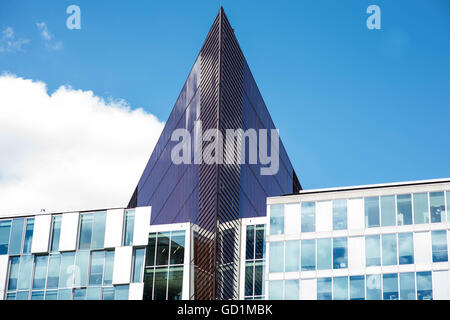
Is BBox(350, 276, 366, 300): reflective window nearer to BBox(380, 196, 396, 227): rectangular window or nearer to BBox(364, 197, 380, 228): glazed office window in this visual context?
BBox(364, 197, 380, 228): glazed office window

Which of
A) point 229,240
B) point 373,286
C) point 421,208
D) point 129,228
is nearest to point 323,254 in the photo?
point 373,286

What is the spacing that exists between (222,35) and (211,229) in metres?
17.1

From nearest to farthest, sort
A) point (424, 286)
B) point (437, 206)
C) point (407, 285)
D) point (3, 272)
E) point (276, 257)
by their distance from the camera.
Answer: point (424, 286), point (407, 285), point (437, 206), point (276, 257), point (3, 272)

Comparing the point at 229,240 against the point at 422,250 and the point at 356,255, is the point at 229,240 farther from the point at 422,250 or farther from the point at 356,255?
the point at 422,250

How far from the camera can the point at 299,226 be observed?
2378 inches

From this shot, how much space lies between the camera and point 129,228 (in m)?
63.2

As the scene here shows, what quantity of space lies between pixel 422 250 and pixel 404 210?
320 centimetres

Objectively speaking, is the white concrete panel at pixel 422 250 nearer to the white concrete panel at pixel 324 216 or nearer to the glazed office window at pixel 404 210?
the glazed office window at pixel 404 210

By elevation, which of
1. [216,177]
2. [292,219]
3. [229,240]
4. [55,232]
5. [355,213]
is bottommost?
[229,240]

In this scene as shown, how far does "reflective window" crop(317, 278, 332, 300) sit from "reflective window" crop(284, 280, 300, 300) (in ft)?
5.05
